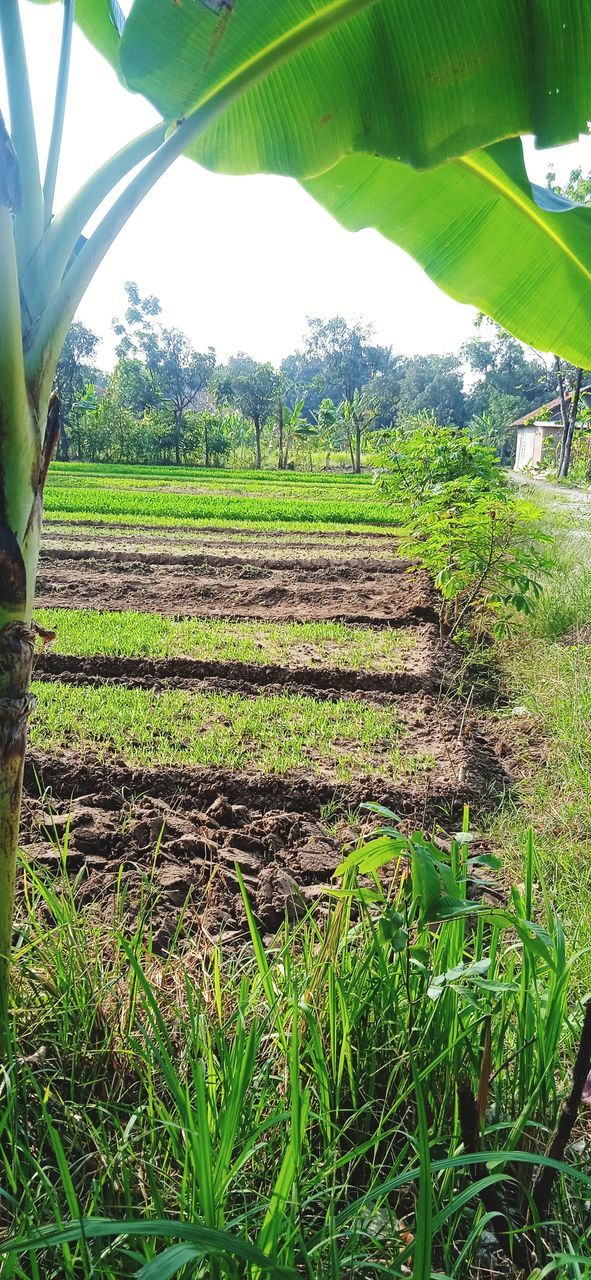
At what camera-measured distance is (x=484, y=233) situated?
2.63 metres

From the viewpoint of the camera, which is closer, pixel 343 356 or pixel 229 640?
pixel 229 640

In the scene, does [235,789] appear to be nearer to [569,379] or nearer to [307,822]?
[307,822]

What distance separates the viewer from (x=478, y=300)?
2.82m

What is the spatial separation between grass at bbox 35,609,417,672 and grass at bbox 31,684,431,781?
2.22ft

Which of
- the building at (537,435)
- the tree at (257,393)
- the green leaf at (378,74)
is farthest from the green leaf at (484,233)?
the building at (537,435)

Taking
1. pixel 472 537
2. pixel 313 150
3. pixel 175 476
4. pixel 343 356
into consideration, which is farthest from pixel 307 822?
pixel 343 356

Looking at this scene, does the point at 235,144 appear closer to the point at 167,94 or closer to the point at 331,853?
the point at 167,94

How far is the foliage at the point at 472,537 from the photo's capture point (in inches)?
195

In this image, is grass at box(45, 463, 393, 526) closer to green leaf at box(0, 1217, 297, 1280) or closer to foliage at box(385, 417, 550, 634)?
foliage at box(385, 417, 550, 634)

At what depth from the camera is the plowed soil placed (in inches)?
93.4

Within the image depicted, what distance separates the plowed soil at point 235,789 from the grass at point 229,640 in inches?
6.1

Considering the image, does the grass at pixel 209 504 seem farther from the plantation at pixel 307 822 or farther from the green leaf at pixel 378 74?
the green leaf at pixel 378 74

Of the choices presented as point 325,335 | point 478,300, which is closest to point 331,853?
point 478,300

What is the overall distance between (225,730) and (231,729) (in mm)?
36
